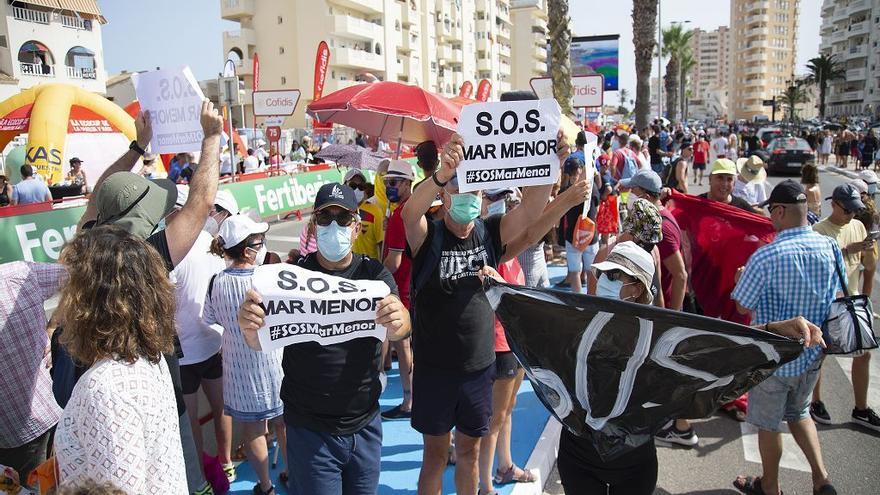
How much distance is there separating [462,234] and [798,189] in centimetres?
234

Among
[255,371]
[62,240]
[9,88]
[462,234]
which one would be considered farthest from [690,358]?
[9,88]

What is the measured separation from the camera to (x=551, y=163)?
11.8 feet

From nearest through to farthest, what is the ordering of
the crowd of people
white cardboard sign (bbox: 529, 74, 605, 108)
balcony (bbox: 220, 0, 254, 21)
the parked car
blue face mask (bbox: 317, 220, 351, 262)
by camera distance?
the crowd of people
blue face mask (bbox: 317, 220, 351, 262)
white cardboard sign (bbox: 529, 74, 605, 108)
the parked car
balcony (bbox: 220, 0, 254, 21)

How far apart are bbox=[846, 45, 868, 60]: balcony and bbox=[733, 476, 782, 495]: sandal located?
333 ft

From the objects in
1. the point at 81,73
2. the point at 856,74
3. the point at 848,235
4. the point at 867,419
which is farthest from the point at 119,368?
the point at 856,74

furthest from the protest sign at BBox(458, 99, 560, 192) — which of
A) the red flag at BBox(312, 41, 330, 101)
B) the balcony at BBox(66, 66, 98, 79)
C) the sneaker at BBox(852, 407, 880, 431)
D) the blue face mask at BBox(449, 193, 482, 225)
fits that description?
the balcony at BBox(66, 66, 98, 79)

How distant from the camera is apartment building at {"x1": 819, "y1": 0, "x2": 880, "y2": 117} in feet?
265

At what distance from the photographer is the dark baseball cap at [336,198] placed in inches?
120

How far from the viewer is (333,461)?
9.43 ft

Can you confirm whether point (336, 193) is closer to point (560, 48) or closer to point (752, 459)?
point (752, 459)

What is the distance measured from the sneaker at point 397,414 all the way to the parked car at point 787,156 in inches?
978

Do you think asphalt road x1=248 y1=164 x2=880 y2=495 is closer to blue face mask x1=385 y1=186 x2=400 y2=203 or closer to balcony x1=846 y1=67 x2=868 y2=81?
blue face mask x1=385 y1=186 x2=400 y2=203

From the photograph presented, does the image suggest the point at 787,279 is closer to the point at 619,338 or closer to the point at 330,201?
the point at 619,338

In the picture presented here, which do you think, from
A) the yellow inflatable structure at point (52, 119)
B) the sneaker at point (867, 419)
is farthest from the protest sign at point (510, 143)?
the yellow inflatable structure at point (52, 119)
